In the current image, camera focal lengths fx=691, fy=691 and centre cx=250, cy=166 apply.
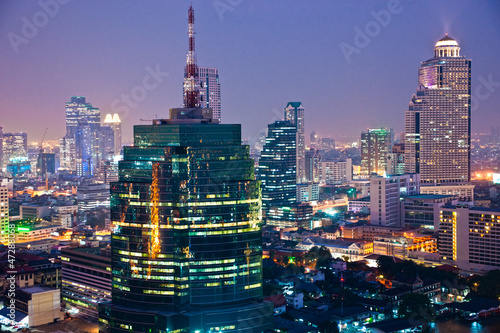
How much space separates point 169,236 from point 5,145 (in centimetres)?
11106

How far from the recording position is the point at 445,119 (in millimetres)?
86000

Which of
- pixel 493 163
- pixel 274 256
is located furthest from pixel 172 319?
pixel 493 163

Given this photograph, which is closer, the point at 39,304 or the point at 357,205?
the point at 39,304

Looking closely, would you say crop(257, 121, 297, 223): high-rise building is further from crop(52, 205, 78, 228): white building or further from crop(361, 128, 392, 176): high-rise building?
crop(361, 128, 392, 176): high-rise building

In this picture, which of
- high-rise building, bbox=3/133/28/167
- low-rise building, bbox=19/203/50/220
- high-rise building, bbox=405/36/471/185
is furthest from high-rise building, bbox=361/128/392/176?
high-rise building, bbox=3/133/28/167

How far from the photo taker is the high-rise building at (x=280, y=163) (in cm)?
7962

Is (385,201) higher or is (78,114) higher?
(78,114)

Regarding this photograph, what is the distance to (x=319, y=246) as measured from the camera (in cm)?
5338

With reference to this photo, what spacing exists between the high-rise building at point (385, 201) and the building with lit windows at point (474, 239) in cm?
1047

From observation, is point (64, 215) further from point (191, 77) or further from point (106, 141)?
point (106, 141)

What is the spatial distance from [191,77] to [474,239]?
22920mm

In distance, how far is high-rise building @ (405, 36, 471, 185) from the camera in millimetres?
85375

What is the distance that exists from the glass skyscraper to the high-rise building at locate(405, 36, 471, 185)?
59.5 meters

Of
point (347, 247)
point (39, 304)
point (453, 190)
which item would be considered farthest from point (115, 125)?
point (39, 304)
